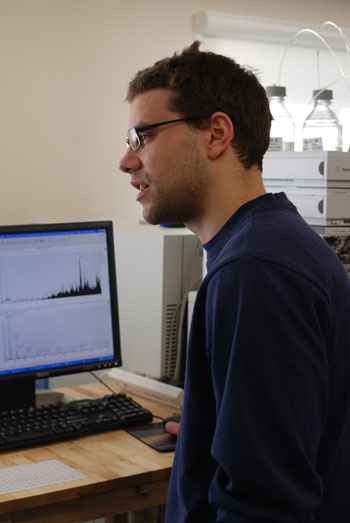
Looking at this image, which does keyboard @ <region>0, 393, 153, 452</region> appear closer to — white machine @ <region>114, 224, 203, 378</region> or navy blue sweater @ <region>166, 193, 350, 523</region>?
white machine @ <region>114, 224, 203, 378</region>

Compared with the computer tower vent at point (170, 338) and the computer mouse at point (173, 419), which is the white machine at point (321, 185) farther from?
the computer mouse at point (173, 419)

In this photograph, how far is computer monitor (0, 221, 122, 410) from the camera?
1662mm

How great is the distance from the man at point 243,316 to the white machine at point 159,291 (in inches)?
32.3

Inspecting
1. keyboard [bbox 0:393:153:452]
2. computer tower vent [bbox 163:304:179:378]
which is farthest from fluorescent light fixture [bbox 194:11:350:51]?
keyboard [bbox 0:393:153:452]

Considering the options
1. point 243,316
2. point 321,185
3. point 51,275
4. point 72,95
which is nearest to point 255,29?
point 72,95

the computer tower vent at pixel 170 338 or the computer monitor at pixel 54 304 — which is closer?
the computer monitor at pixel 54 304

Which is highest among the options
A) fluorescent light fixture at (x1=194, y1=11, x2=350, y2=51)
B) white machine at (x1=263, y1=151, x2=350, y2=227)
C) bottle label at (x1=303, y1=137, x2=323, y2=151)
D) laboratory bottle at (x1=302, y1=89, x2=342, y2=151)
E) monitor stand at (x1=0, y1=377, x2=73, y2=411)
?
fluorescent light fixture at (x1=194, y1=11, x2=350, y2=51)

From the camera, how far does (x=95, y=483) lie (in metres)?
1.32

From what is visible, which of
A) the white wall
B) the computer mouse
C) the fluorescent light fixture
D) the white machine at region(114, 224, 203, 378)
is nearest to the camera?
the computer mouse

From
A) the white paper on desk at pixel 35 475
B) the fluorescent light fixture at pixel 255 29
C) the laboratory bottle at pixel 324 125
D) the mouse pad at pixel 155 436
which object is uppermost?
the fluorescent light fixture at pixel 255 29

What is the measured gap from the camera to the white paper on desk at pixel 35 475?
1.29 metres

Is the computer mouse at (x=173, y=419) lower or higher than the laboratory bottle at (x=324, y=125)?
lower

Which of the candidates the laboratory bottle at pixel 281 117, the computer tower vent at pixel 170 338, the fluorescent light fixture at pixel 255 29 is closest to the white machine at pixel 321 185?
the laboratory bottle at pixel 281 117

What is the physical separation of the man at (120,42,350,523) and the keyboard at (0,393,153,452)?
1.71 ft
